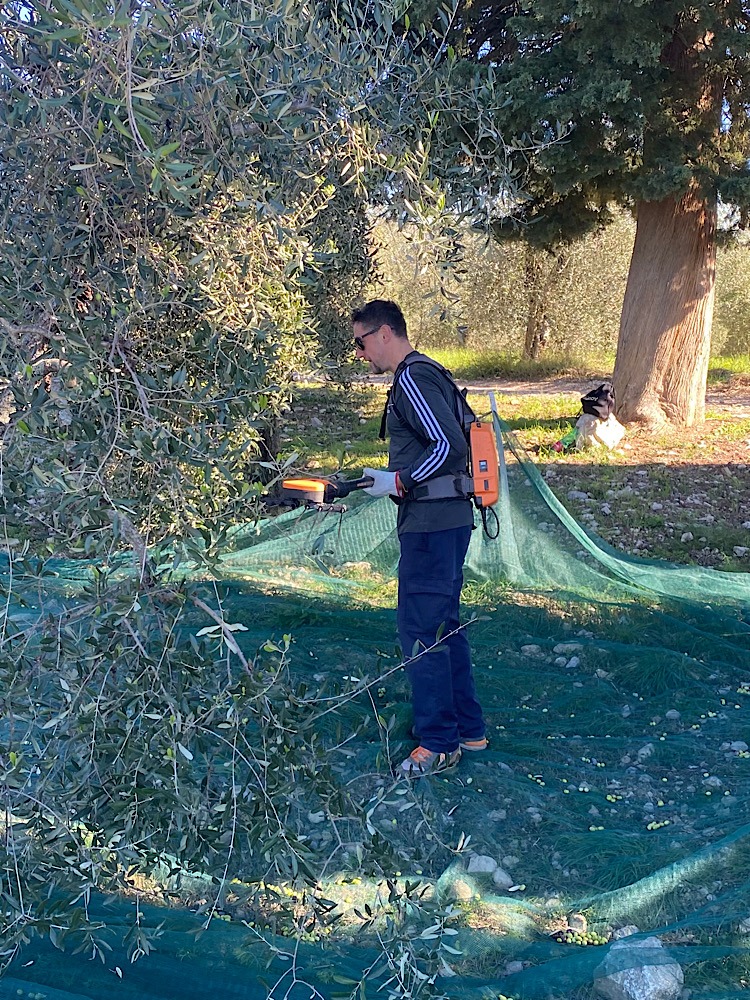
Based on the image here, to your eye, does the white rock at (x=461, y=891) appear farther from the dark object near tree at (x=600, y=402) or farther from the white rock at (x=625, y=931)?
the dark object near tree at (x=600, y=402)

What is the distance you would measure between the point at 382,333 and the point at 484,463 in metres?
0.68

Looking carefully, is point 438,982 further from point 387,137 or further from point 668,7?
point 668,7

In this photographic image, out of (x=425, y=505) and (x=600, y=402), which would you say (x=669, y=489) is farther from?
(x=425, y=505)

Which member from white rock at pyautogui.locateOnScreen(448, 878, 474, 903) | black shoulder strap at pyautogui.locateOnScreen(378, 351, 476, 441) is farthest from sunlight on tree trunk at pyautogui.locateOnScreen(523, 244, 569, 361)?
white rock at pyautogui.locateOnScreen(448, 878, 474, 903)

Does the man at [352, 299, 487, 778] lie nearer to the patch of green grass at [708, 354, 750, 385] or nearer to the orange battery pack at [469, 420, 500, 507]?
the orange battery pack at [469, 420, 500, 507]

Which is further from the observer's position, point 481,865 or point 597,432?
point 597,432

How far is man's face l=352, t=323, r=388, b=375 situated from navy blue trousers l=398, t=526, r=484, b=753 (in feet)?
2.36

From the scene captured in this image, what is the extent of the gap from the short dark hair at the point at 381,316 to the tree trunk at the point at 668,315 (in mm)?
7243

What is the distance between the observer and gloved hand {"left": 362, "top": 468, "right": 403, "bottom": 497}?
12.1ft

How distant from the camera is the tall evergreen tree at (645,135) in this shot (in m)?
8.12

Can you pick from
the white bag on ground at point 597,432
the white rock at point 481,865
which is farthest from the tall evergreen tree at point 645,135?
the white rock at point 481,865

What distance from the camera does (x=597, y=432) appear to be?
33.4 ft

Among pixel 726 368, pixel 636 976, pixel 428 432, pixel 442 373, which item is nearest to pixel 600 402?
pixel 442 373

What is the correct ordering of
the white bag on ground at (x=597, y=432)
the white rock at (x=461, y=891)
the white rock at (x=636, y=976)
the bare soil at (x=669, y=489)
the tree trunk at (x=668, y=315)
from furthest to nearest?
the tree trunk at (x=668, y=315)
the white bag on ground at (x=597, y=432)
the bare soil at (x=669, y=489)
the white rock at (x=461, y=891)
the white rock at (x=636, y=976)
